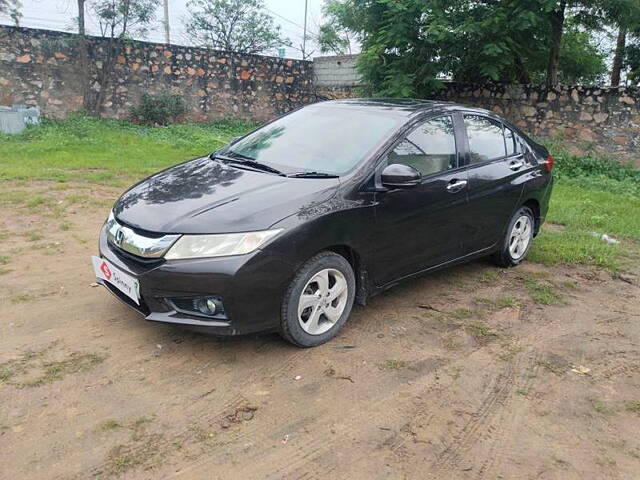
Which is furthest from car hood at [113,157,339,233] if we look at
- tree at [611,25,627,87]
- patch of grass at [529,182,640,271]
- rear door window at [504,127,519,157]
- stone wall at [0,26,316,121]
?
tree at [611,25,627,87]

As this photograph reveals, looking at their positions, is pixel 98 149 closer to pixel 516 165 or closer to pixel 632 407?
pixel 516 165

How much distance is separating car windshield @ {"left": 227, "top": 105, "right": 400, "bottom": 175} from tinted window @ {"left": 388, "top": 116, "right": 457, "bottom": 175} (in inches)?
6.8

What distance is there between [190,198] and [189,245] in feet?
1.56

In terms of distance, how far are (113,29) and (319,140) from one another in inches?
470

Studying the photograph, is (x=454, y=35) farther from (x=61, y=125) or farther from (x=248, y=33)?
(x=248, y=33)

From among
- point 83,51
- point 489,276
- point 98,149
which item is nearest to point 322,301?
point 489,276

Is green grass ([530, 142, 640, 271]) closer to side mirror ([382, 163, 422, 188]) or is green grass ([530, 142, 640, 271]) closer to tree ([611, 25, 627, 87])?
side mirror ([382, 163, 422, 188])

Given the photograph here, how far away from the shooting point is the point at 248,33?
21094 mm

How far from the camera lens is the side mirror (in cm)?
371

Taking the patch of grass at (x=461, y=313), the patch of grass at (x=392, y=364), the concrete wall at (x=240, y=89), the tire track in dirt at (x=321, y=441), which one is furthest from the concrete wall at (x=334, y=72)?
the tire track in dirt at (x=321, y=441)

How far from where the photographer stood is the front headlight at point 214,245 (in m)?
3.16

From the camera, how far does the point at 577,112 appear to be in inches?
437

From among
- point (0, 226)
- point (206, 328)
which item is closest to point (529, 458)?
point (206, 328)

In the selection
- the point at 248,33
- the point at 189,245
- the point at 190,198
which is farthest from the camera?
the point at 248,33
